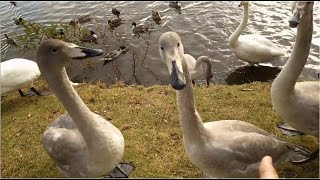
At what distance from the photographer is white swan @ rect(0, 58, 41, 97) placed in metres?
7.71

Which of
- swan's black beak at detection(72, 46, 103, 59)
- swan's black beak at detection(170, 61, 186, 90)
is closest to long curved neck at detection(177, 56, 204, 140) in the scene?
swan's black beak at detection(170, 61, 186, 90)

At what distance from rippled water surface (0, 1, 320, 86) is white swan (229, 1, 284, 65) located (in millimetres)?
510

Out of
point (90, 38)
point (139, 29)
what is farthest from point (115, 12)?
point (90, 38)

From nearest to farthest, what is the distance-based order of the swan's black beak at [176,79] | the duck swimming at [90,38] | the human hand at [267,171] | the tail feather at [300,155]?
the human hand at [267,171] → the swan's black beak at [176,79] → the tail feather at [300,155] → the duck swimming at [90,38]

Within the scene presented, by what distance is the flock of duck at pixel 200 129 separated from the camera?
434 centimetres

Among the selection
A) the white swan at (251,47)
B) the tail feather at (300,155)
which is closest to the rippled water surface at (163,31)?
the white swan at (251,47)

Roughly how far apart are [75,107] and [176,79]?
1842 mm

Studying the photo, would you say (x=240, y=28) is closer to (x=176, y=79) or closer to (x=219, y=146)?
(x=219, y=146)

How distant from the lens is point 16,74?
7855 millimetres

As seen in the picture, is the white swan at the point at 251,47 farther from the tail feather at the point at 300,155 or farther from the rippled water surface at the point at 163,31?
the tail feather at the point at 300,155

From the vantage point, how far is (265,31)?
1175 cm

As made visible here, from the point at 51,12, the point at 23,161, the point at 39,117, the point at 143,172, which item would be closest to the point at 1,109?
the point at 39,117

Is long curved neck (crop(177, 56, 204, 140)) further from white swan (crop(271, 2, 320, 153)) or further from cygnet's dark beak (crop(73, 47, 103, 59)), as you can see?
white swan (crop(271, 2, 320, 153))

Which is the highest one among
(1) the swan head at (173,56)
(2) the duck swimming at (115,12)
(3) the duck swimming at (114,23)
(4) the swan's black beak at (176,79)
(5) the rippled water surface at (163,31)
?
(1) the swan head at (173,56)
